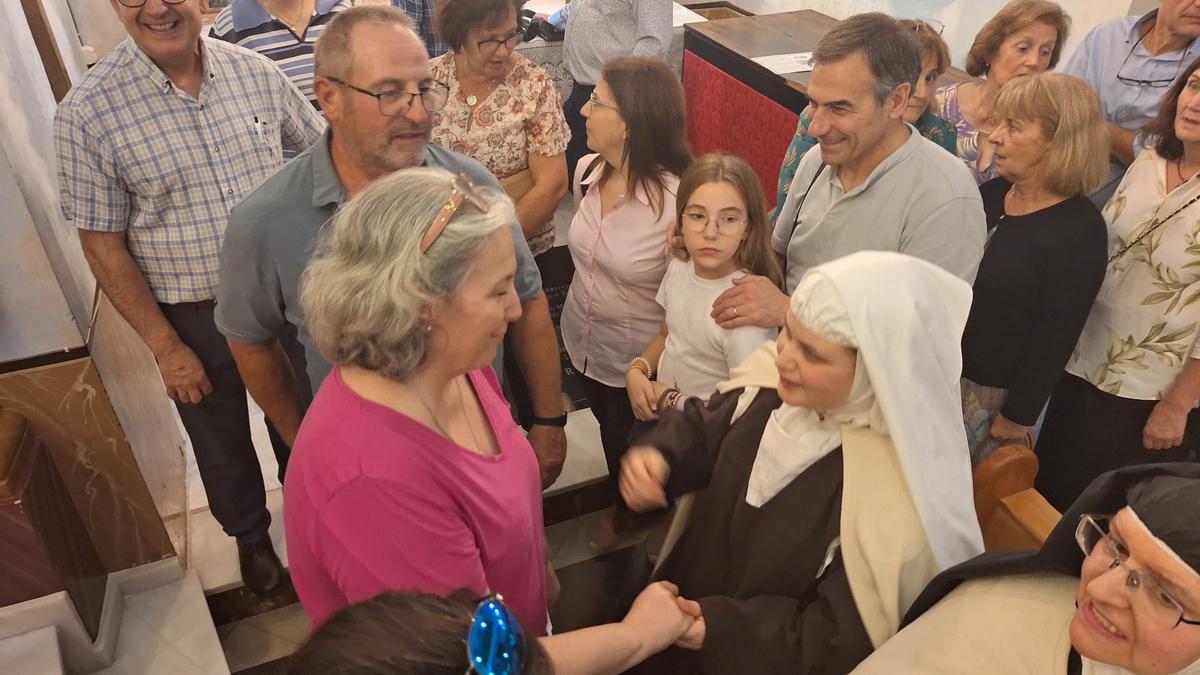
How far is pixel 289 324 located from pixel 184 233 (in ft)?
1.62

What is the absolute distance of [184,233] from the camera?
233 centimetres

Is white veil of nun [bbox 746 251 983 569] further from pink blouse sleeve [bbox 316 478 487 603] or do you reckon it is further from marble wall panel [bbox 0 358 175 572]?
marble wall panel [bbox 0 358 175 572]

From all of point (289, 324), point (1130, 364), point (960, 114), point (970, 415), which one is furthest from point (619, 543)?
point (960, 114)

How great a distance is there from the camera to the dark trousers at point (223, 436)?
2.49 m

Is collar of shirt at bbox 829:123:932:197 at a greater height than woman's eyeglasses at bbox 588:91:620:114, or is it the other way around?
woman's eyeglasses at bbox 588:91:620:114

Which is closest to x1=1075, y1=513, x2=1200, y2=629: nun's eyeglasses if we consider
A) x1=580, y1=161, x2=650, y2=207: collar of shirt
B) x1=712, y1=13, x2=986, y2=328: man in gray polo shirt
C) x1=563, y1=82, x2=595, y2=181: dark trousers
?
x1=712, y1=13, x2=986, y2=328: man in gray polo shirt

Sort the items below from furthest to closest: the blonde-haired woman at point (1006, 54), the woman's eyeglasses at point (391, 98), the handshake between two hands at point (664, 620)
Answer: the blonde-haired woman at point (1006, 54) < the woman's eyeglasses at point (391, 98) < the handshake between two hands at point (664, 620)

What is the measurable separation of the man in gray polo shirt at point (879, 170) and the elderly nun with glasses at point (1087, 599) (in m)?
0.94

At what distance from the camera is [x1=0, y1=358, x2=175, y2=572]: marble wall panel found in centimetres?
235

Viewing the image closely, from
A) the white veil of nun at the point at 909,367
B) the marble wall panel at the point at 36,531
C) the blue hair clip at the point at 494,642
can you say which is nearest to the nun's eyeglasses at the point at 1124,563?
the white veil of nun at the point at 909,367

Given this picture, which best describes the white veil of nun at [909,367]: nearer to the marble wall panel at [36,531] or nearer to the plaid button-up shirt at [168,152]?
the plaid button-up shirt at [168,152]

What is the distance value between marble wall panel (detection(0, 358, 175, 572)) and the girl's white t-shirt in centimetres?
175

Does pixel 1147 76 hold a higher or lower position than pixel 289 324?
higher

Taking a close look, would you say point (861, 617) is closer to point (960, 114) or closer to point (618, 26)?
point (960, 114)
